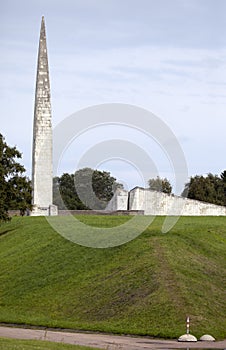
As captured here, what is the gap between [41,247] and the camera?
A: 5162 cm

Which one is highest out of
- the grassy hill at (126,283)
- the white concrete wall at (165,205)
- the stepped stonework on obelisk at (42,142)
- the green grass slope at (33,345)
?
the stepped stonework on obelisk at (42,142)

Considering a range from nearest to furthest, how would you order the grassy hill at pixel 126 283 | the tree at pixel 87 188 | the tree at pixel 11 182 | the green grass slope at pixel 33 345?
the green grass slope at pixel 33 345, the grassy hill at pixel 126 283, the tree at pixel 11 182, the tree at pixel 87 188

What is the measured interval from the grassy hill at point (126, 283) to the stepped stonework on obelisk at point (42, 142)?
19.1 meters

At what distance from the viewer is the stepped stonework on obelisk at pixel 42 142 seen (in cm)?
7275

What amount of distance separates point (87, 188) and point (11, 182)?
2382 inches

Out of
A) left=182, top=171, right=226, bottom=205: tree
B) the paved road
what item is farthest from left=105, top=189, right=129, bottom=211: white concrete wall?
left=182, top=171, right=226, bottom=205: tree

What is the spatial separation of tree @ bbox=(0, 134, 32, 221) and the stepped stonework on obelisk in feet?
37.8

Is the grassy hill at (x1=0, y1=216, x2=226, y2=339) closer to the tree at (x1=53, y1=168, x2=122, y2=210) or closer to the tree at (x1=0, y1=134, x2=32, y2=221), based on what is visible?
the tree at (x1=0, y1=134, x2=32, y2=221)

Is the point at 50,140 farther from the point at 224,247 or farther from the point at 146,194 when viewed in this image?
the point at 224,247

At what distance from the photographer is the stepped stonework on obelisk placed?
72750 millimetres

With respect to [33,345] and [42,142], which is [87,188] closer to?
[42,142]

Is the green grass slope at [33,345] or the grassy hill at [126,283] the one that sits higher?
the grassy hill at [126,283]

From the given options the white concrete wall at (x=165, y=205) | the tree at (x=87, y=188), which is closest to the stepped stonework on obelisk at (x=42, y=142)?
the white concrete wall at (x=165, y=205)

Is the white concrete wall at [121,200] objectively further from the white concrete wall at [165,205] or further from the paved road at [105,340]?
the paved road at [105,340]
